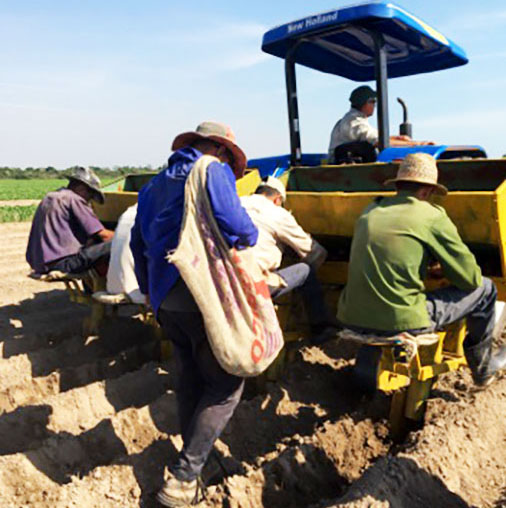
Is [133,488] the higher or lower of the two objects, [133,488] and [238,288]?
the lower

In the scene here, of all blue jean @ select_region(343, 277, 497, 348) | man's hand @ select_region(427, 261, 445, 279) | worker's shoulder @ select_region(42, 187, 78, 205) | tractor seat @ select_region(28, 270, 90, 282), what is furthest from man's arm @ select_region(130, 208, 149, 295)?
worker's shoulder @ select_region(42, 187, 78, 205)

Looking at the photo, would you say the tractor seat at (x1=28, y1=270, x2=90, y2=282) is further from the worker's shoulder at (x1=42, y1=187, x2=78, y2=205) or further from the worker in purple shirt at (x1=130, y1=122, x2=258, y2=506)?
the worker in purple shirt at (x1=130, y1=122, x2=258, y2=506)

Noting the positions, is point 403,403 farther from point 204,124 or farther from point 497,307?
point 204,124

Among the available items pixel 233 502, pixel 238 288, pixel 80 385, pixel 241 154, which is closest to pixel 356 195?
pixel 241 154

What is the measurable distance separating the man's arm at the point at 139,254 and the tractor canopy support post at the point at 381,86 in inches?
106

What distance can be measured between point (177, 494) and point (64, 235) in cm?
297

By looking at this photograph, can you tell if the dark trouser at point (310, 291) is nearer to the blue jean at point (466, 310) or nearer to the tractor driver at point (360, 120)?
the blue jean at point (466, 310)

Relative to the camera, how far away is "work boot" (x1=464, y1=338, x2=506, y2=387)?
346 cm

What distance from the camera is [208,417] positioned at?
8.89ft

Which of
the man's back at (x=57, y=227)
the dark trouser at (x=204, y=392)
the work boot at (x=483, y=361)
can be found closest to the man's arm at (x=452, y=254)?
the work boot at (x=483, y=361)

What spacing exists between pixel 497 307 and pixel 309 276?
1.21 meters

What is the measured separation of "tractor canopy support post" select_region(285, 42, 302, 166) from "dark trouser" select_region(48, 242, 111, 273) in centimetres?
194

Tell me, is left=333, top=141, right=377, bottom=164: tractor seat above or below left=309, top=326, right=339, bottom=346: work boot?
above

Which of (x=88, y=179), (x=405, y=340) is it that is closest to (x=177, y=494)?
(x=405, y=340)
